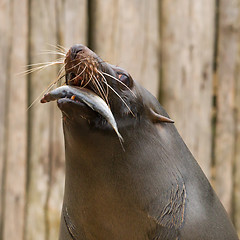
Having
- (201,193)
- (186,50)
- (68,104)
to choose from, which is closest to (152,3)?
(186,50)

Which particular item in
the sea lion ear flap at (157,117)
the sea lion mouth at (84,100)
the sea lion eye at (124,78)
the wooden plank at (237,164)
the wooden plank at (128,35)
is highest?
the wooden plank at (128,35)

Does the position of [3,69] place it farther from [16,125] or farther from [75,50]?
[75,50]

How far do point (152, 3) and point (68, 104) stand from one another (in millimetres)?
2535

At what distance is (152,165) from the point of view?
104 inches

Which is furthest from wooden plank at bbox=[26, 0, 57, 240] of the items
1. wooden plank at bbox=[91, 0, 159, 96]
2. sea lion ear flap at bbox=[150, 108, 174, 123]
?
sea lion ear flap at bbox=[150, 108, 174, 123]

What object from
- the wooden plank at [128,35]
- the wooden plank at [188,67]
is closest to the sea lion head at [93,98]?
the wooden plank at [128,35]

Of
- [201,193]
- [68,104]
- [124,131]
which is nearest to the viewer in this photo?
[68,104]

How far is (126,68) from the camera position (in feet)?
15.1

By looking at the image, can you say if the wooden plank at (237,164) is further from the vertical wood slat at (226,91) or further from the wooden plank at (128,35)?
the wooden plank at (128,35)

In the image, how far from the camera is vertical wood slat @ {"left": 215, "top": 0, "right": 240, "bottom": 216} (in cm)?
505

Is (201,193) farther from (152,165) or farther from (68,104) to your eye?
(68,104)

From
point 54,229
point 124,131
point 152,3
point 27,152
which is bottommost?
point 54,229

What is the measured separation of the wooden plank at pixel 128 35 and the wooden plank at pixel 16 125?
0.53m

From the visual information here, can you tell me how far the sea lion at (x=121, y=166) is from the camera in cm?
243
